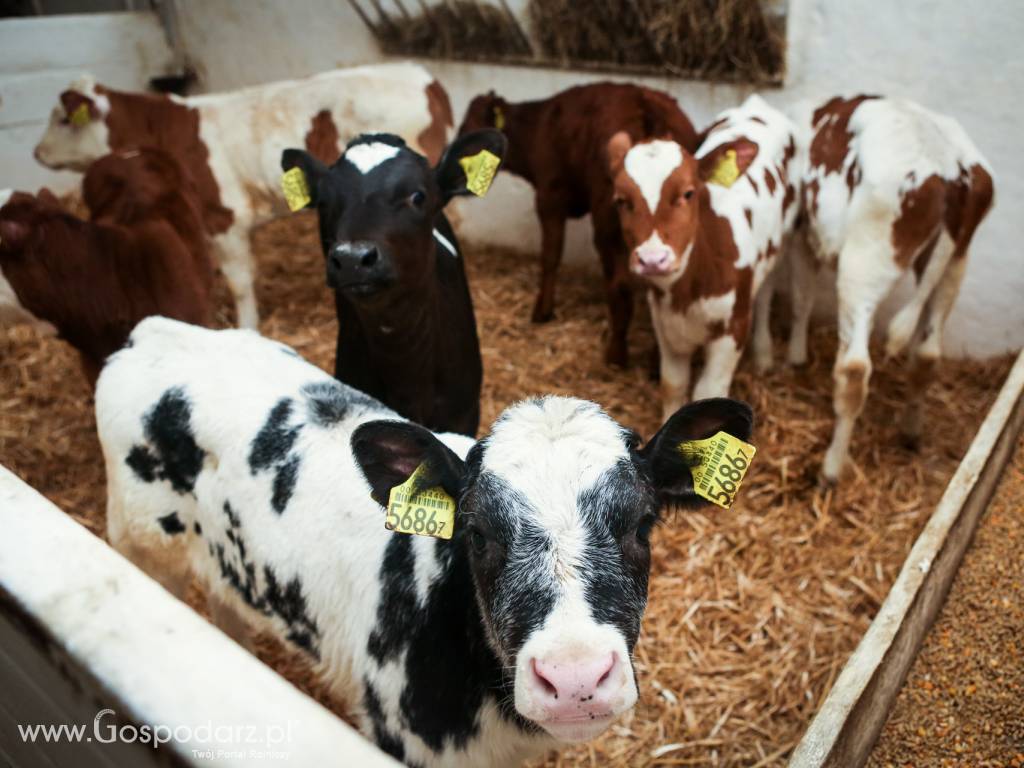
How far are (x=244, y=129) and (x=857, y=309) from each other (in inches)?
164

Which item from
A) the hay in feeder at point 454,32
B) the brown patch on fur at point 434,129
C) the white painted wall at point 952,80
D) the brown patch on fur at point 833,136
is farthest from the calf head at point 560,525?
the hay in feeder at point 454,32

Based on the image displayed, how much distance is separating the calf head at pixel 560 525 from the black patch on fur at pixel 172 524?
877 millimetres

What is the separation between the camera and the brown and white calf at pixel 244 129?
523 centimetres

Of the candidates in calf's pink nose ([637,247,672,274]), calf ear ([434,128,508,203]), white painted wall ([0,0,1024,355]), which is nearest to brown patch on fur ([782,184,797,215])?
white painted wall ([0,0,1024,355])

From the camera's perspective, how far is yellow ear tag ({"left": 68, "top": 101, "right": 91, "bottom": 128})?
5.20 meters

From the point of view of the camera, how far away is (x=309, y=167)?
9.61 feet

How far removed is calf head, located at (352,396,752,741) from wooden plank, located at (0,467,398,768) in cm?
44

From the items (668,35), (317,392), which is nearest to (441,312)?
(317,392)

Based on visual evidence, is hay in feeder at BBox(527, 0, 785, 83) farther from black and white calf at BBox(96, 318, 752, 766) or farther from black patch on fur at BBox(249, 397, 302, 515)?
black patch on fur at BBox(249, 397, 302, 515)

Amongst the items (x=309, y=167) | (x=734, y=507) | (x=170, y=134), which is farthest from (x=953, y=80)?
(x=170, y=134)

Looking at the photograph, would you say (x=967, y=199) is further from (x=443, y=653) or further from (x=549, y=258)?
(x=443, y=653)

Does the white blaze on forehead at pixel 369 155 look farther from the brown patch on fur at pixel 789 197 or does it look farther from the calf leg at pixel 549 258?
the calf leg at pixel 549 258

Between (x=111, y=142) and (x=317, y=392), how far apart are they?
14.2 feet

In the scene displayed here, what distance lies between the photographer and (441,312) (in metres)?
3.10
